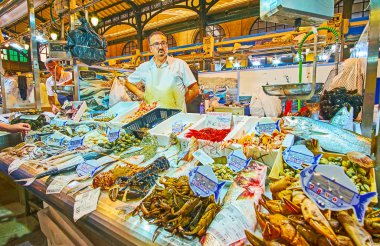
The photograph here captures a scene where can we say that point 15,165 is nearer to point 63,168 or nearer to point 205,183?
point 63,168

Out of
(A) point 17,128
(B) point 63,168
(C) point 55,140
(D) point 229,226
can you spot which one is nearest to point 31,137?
(A) point 17,128

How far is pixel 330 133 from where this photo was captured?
1.44 m

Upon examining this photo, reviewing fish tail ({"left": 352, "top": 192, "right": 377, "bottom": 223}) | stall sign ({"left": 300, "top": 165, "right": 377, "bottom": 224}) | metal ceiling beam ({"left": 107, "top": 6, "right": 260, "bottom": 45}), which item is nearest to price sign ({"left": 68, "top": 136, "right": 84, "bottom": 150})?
stall sign ({"left": 300, "top": 165, "right": 377, "bottom": 224})

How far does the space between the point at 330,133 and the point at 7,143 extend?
3.37m

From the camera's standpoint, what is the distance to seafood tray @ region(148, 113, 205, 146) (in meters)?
2.00

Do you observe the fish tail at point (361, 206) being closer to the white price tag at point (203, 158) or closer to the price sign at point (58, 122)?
the white price tag at point (203, 158)

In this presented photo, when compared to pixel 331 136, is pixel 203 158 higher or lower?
lower

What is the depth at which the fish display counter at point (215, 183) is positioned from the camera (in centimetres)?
80

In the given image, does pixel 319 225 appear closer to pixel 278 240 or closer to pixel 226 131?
pixel 278 240

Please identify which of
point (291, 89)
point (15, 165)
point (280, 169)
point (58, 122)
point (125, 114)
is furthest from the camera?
point (58, 122)

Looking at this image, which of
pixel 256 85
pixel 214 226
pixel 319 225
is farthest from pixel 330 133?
pixel 256 85

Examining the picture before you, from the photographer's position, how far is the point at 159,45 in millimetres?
3240

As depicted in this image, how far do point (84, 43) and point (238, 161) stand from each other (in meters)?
2.52

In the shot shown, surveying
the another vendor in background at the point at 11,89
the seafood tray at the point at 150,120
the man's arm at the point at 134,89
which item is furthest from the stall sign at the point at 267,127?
the another vendor in background at the point at 11,89
